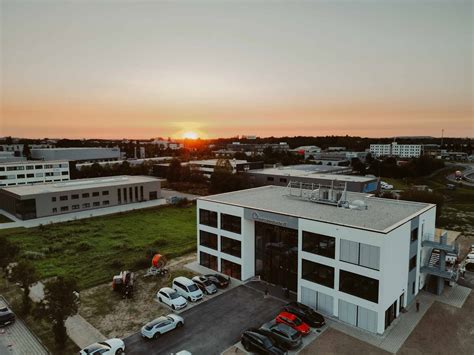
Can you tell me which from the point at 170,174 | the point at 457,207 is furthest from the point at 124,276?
the point at 170,174

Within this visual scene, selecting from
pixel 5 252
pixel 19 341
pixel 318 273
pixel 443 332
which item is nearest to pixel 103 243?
pixel 5 252

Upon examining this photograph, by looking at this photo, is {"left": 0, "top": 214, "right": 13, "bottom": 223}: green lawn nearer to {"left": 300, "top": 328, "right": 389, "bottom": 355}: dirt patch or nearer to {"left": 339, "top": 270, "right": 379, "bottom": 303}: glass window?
{"left": 300, "top": 328, "right": 389, "bottom": 355}: dirt patch

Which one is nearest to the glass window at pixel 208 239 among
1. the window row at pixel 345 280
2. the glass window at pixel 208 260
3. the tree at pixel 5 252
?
the glass window at pixel 208 260

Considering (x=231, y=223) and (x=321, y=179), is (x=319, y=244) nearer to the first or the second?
(x=231, y=223)

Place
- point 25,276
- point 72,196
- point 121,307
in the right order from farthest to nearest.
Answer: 1. point 72,196
2. point 121,307
3. point 25,276

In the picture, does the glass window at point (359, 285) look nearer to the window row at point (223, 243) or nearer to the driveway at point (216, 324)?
the driveway at point (216, 324)

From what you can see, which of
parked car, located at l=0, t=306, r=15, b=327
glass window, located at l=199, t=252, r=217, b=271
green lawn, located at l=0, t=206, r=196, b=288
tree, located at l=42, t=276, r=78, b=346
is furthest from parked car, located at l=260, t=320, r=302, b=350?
parked car, located at l=0, t=306, r=15, b=327

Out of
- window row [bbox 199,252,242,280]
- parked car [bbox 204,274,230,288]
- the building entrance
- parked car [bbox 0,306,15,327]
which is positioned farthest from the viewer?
window row [bbox 199,252,242,280]
